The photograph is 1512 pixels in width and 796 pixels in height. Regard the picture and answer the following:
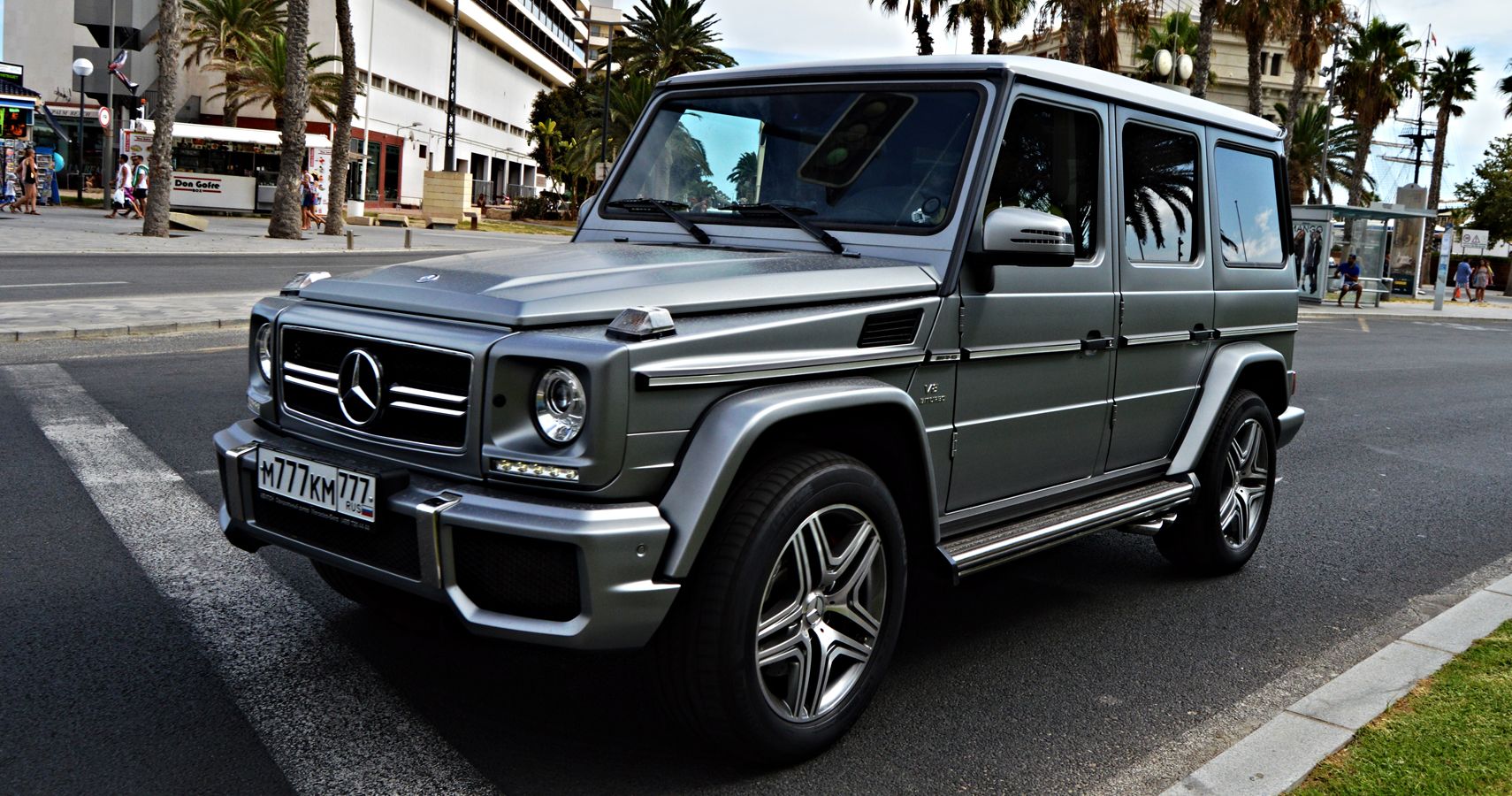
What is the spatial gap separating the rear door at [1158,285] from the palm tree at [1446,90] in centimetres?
6555

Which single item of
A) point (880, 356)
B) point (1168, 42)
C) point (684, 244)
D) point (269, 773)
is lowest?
point (269, 773)

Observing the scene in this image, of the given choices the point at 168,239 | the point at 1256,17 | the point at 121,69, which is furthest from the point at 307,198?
the point at 1256,17

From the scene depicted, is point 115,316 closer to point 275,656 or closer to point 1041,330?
point 275,656

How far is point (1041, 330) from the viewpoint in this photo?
4293mm

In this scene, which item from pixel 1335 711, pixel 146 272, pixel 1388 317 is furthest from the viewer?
pixel 1388 317

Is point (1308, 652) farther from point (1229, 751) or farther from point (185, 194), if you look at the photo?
point (185, 194)

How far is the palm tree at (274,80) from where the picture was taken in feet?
167

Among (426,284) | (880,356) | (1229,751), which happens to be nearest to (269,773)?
(426,284)

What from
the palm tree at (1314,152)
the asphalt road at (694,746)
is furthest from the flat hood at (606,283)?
the palm tree at (1314,152)

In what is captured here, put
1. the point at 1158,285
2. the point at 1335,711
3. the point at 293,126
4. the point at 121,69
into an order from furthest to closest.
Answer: the point at 121,69, the point at 293,126, the point at 1158,285, the point at 1335,711

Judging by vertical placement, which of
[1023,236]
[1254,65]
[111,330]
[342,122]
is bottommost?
[111,330]

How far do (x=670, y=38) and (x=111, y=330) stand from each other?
54318 mm

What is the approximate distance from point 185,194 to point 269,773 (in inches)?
1703

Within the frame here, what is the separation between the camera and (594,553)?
293 cm
